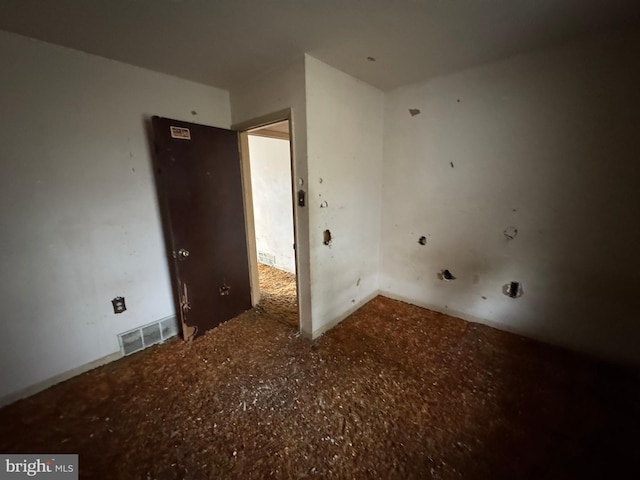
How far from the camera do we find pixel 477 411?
1523 mm

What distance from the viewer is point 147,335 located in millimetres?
2172

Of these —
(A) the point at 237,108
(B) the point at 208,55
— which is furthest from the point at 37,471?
(A) the point at 237,108

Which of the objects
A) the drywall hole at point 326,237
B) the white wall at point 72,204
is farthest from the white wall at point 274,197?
the white wall at point 72,204

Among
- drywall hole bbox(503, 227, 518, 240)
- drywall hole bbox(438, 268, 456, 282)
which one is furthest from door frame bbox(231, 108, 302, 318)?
drywall hole bbox(503, 227, 518, 240)

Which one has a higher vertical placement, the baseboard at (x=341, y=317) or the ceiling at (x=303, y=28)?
the ceiling at (x=303, y=28)

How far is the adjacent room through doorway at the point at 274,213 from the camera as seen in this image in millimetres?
3582

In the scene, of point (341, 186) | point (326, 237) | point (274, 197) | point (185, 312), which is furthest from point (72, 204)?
point (274, 197)

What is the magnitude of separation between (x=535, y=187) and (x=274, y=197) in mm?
2995

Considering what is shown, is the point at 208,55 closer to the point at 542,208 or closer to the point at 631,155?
the point at 542,208

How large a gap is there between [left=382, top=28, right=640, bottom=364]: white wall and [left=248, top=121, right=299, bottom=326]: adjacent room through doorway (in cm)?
158

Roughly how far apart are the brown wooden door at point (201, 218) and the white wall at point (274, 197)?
1.21 m

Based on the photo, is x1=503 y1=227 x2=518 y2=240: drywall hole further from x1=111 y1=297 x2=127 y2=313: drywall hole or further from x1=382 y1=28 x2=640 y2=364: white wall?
x1=111 y1=297 x2=127 y2=313: drywall hole

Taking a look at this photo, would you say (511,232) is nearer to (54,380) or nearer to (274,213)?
(274,213)

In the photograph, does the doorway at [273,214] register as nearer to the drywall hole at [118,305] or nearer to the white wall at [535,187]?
the drywall hole at [118,305]
